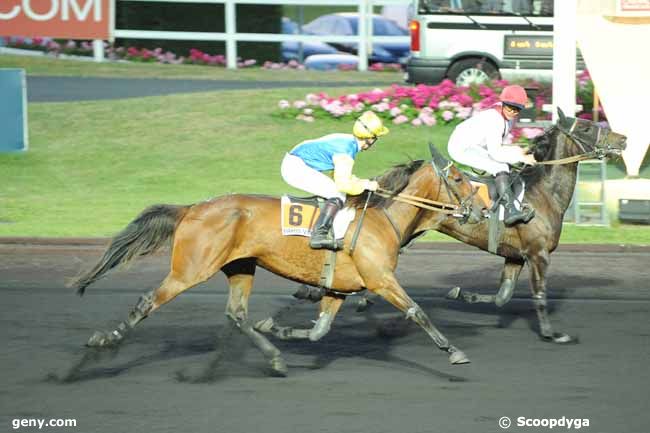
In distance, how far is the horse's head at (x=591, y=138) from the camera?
10367 mm

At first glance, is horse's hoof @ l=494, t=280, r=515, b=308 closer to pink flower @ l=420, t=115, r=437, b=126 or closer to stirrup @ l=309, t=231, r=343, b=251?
stirrup @ l=309, t=231, r=343, b=251

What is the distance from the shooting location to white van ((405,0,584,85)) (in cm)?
2211

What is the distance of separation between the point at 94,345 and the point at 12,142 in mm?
9930

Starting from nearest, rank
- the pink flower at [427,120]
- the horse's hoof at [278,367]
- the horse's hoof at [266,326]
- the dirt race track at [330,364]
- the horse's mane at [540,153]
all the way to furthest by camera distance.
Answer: the dirt race track at [330,364], the horse's hoof at [278,367], the horse's hoof at [266,326], the horse's mane at [540,153], the pink flower at [427,120]

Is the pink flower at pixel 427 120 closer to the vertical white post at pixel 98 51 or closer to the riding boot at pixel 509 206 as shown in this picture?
the riding boot at pixel 509 206

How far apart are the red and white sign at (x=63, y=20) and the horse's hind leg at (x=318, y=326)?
11336 millimetres

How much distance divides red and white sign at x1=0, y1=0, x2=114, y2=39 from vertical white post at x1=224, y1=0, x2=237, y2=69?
817cm

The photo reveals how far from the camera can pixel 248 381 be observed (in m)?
8.48

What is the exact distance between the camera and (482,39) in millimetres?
Answer: 22281

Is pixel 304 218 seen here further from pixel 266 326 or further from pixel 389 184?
pixel 266 326

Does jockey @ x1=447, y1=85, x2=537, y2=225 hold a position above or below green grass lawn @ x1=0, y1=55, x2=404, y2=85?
below

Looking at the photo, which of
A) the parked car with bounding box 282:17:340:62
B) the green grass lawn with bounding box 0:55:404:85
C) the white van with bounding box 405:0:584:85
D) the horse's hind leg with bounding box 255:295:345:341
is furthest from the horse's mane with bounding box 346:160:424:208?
the parked car with bounding box 282:17:340:62

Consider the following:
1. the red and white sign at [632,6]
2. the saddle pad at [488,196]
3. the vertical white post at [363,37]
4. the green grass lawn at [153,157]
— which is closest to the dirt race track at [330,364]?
the saddle pad at [488,196]

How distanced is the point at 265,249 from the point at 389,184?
1120mm
